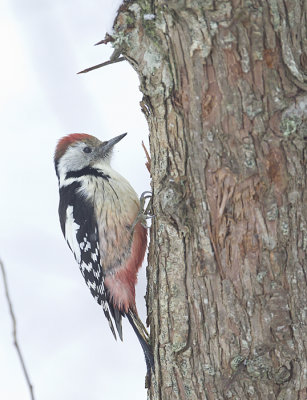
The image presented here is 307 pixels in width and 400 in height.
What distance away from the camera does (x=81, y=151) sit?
4066 millimetres

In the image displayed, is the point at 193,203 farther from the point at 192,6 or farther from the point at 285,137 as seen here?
the point at 192,6

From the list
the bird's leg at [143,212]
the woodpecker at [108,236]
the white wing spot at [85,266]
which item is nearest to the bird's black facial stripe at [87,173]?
the woodpecker at [108,236]

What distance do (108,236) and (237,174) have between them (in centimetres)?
165

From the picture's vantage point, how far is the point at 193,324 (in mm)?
2248

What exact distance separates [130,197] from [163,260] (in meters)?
1.19

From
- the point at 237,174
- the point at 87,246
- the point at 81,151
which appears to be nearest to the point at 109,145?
the point at 81,151

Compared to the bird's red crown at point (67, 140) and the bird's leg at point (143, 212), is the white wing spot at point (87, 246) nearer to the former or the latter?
the bird's leg at point (143, 212)

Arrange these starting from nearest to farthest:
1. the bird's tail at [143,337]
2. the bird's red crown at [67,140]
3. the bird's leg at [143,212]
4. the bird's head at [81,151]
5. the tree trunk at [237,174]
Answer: the tree trunk at [237,174] < the bird's tail at [143,337] < the bird's leg at [143,212] < the bird's head at [81,151] < the bird's red crown at [67,140]

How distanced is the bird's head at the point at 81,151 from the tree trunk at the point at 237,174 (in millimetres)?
1815

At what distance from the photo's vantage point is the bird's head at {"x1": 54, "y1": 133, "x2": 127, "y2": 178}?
4027mm

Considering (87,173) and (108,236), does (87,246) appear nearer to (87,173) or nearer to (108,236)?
(108,236)

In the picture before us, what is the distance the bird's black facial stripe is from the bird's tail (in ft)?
3.33

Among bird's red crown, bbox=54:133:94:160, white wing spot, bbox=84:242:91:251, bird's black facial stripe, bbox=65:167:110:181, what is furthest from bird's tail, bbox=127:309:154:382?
bird's red crown, bbox=54:133:94:160

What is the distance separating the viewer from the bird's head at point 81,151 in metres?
4.03
